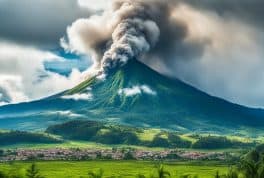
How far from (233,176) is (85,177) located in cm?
5545

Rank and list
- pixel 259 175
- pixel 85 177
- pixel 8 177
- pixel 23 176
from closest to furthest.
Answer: pixel 259 175, pixel 8 177, pixel 23 176, pixel 85 177

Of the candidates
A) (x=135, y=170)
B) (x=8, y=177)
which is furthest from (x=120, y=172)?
(x=8, y=177)

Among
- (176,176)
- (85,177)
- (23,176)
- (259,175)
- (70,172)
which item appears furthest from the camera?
(70,172)

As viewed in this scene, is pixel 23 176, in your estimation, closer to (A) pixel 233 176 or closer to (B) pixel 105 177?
(B) pixel 105 177

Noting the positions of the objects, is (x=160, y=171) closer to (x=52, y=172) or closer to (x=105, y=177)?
(x=105, y=177)

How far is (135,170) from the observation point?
19888 cm

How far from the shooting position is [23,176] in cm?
14988

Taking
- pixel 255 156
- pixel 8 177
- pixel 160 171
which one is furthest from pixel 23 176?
pixel 255 156

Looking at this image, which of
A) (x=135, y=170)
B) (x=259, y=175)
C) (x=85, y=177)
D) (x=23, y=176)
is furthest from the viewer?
(x=135, y=170)

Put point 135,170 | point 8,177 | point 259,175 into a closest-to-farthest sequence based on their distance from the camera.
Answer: point 259,175 → point 8,177 → point 135,170

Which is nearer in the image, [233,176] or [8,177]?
[233,176]

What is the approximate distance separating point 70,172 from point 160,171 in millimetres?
70588

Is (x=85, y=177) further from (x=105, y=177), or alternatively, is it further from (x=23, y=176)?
(x=23, y=176)

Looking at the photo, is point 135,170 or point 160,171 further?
point 135,170
